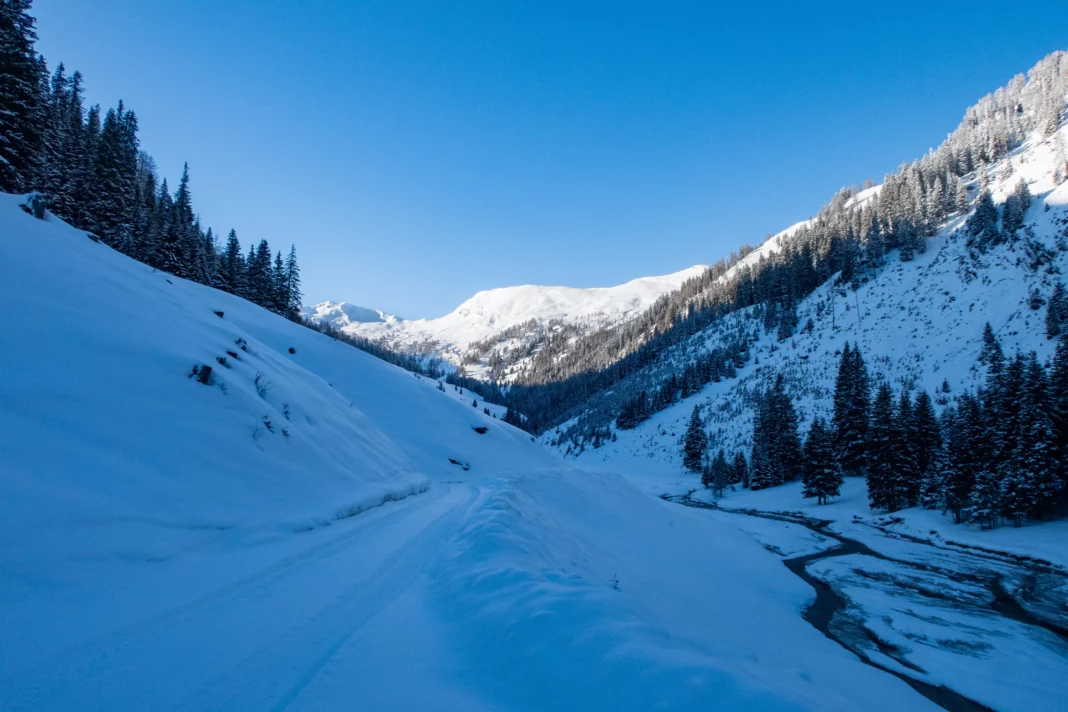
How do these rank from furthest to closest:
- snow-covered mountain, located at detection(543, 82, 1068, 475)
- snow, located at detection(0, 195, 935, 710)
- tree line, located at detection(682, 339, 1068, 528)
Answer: snow-covered mountain, located at detection(543, 82, 1068, 475) → tree line, located at detection(682, 339, 1068, 528) → snow, located at detection(0, 195, 935, 710)

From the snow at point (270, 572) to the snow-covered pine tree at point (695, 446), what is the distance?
183 ft

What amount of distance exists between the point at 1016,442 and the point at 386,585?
4226 centimetres

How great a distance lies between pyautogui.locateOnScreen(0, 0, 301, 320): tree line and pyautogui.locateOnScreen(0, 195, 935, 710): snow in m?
17.4

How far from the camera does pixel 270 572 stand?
24.2 ft

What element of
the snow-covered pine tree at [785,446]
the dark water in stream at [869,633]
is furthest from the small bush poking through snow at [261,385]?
the snow-covered pine tree at [785,446]

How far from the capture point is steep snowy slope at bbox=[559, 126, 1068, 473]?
57.8 m

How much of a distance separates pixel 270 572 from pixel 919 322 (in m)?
92.3

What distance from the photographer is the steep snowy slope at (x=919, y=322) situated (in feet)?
190

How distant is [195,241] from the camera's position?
49.7 m

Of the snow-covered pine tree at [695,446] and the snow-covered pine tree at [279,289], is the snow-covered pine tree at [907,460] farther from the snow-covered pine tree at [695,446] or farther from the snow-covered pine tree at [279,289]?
the snow-covered pine tree at [279,289]

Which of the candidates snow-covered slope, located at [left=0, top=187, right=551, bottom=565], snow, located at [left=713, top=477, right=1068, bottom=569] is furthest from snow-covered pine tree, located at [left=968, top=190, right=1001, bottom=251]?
snow-covered slope, located at [left=0, top=187, right=551, bottom=565]

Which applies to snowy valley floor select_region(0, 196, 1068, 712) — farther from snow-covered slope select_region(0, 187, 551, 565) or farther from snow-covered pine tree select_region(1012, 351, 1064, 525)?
snow-covered pine tree select_region(1012, 351, 1064, 525)

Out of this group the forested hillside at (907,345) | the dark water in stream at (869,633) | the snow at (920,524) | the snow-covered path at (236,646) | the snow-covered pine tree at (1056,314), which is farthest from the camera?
the snow-covered pine tree at (1056,314)

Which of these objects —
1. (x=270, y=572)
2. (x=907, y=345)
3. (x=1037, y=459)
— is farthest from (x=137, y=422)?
(x=907, y=345)
